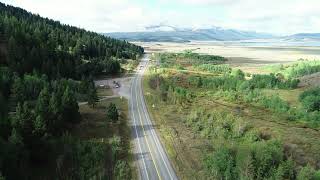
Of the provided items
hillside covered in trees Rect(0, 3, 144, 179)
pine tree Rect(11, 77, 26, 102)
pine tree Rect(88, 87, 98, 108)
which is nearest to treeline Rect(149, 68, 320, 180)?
hillside covered in trees Rect(0, 3, 144, 179)

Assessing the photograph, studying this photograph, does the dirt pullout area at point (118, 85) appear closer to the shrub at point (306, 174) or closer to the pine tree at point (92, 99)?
the pine tree at point (92, 99)

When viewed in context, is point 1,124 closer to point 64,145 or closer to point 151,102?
point 64,145

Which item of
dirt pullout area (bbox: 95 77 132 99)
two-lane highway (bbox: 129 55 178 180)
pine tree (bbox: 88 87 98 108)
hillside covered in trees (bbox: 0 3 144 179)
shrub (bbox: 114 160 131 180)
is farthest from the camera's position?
dirt pullout area (bbox: 95 77 132 99)

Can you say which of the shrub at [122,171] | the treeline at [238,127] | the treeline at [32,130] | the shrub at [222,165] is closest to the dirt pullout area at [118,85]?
the treeline at [238,127]

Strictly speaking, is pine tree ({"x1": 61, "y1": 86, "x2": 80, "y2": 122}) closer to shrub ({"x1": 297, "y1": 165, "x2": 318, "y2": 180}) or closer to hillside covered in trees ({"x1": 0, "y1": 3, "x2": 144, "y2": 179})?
hillside covered in trees ({"x1": 0, "y1": 3, "x2": 144, "y2": 179})

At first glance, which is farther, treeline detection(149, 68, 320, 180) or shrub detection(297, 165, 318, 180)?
treeline detection(149, 68, 320, 180)

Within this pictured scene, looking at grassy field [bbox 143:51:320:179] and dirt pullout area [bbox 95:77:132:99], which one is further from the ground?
dirt pullout area [bbox 95:77:132:99]
